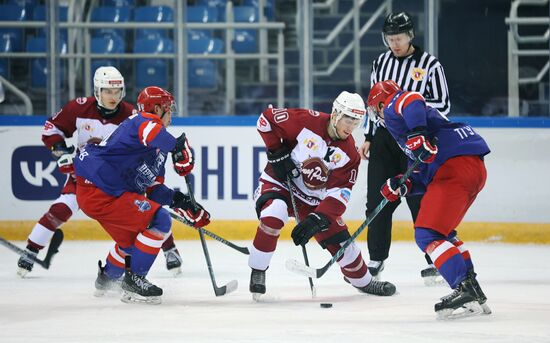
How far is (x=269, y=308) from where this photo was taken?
15.4 ft

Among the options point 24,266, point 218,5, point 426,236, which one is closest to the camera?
point 426,236

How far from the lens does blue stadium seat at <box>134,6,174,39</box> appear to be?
7.69 metres

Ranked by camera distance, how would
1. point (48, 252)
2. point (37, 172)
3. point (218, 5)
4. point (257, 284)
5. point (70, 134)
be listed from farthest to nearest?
point (218, 5) < point (37, 172) < point (70, 134) < point (48, 252) < point (257, 284)

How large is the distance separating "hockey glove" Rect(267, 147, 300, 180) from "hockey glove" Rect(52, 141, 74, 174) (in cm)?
131

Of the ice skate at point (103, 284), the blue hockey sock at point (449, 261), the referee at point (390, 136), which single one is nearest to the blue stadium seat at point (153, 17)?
the referee at point (390, 136)

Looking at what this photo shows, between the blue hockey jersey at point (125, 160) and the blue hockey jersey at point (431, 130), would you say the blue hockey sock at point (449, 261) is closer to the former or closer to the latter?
the blue hockey jersey at point (431, 130)

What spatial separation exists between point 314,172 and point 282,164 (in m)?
0.15

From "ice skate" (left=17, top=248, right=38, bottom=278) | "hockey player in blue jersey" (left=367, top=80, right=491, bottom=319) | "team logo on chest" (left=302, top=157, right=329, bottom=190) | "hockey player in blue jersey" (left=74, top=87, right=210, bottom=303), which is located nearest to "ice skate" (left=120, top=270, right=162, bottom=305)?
"hockey player in blue jersey" (left=74, top=87, right=210, bottom=303)

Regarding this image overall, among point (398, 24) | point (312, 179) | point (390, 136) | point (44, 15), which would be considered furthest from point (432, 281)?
point (44, 15)

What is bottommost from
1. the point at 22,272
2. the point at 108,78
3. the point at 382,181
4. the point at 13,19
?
the point at 22,272

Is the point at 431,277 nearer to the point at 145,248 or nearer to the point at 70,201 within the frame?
the point at 145,248

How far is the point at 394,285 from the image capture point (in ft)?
17.3

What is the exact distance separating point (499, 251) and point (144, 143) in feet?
9.73

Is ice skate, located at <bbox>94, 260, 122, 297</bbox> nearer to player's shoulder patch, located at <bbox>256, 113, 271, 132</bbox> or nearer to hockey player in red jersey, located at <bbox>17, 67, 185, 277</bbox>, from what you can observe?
hockey player in red jersey, located at <bbox>17, 67, 185, 277</bbox>
